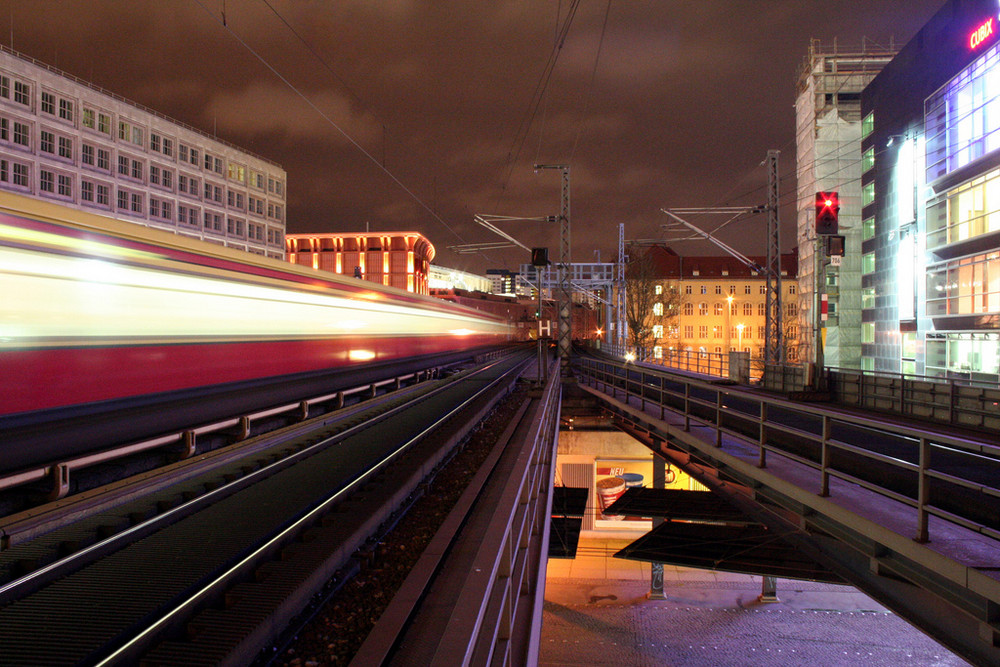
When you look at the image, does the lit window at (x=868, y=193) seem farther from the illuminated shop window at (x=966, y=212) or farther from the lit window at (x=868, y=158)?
the illuminated shop window at (x=966, y=212)

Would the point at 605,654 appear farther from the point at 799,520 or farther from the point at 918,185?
the point at 918,185

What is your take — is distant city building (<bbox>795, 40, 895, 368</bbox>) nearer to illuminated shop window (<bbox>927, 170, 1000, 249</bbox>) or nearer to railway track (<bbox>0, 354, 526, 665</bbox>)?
illuminated shop window (<bbox>927, 170, 1000, 249</bbox>)

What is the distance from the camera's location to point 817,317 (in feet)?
50.8

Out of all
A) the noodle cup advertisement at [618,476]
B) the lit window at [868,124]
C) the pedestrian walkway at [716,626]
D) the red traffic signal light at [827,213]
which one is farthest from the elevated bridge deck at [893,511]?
the lit window at [868,124]

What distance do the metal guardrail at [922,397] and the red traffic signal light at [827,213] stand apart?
388 cm

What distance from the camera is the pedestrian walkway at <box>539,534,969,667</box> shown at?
1577cm

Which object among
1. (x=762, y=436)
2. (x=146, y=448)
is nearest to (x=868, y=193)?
(x=762, y=436)

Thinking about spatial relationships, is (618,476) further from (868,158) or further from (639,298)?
(639,298)

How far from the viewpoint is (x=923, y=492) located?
16.1 ft

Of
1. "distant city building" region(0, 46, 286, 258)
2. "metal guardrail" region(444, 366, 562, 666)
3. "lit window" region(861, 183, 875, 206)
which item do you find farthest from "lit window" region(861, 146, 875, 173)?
"distant city building" region(0, 46, 286, 258)

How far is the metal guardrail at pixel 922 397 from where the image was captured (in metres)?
11.9

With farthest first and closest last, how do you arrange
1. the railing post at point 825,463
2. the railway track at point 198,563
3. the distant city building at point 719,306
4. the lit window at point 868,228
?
1. the distant city building at point 719,306
2. the lit window at point 868,228
3. the railing post at point 825,463
4. the railway track at point 198,563

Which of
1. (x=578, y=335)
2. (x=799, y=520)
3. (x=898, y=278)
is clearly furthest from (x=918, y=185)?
(x=578, y=335)

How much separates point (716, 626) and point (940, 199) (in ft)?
66.1
